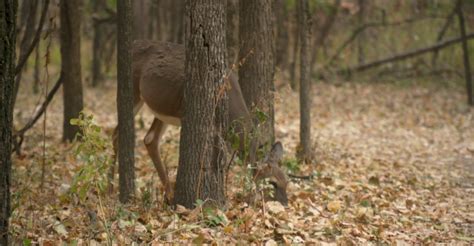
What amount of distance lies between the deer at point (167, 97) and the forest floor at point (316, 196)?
0.31m

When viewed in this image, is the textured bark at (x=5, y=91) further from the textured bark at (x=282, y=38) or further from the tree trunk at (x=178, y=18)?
the textured bark at (x=282, y=38)

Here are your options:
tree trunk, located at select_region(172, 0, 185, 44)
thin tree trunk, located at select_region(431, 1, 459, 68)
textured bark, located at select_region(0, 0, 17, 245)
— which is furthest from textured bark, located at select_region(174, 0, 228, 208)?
thin tree trunk, located at select_region(431, 1, 459, 68)

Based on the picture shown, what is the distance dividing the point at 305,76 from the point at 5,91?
19.2 ft

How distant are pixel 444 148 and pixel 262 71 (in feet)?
17.6

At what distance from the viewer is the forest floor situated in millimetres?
5980

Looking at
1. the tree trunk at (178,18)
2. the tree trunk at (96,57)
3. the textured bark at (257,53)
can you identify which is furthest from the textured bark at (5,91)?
the tree trunk at (96,57)

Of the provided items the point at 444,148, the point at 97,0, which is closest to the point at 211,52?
the point at 444,148

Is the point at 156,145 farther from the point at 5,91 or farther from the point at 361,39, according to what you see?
A: the point at 361,39

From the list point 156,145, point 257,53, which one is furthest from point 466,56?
point 156,145

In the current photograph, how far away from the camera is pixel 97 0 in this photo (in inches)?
752

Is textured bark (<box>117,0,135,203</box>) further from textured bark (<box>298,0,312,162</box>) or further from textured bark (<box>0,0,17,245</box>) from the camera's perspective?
textured bark (<box>298,0,312,162</box>)

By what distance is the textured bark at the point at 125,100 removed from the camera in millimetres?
6719

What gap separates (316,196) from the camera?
26.4ft

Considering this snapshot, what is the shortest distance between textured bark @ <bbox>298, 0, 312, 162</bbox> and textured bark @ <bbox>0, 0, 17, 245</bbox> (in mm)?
5566
